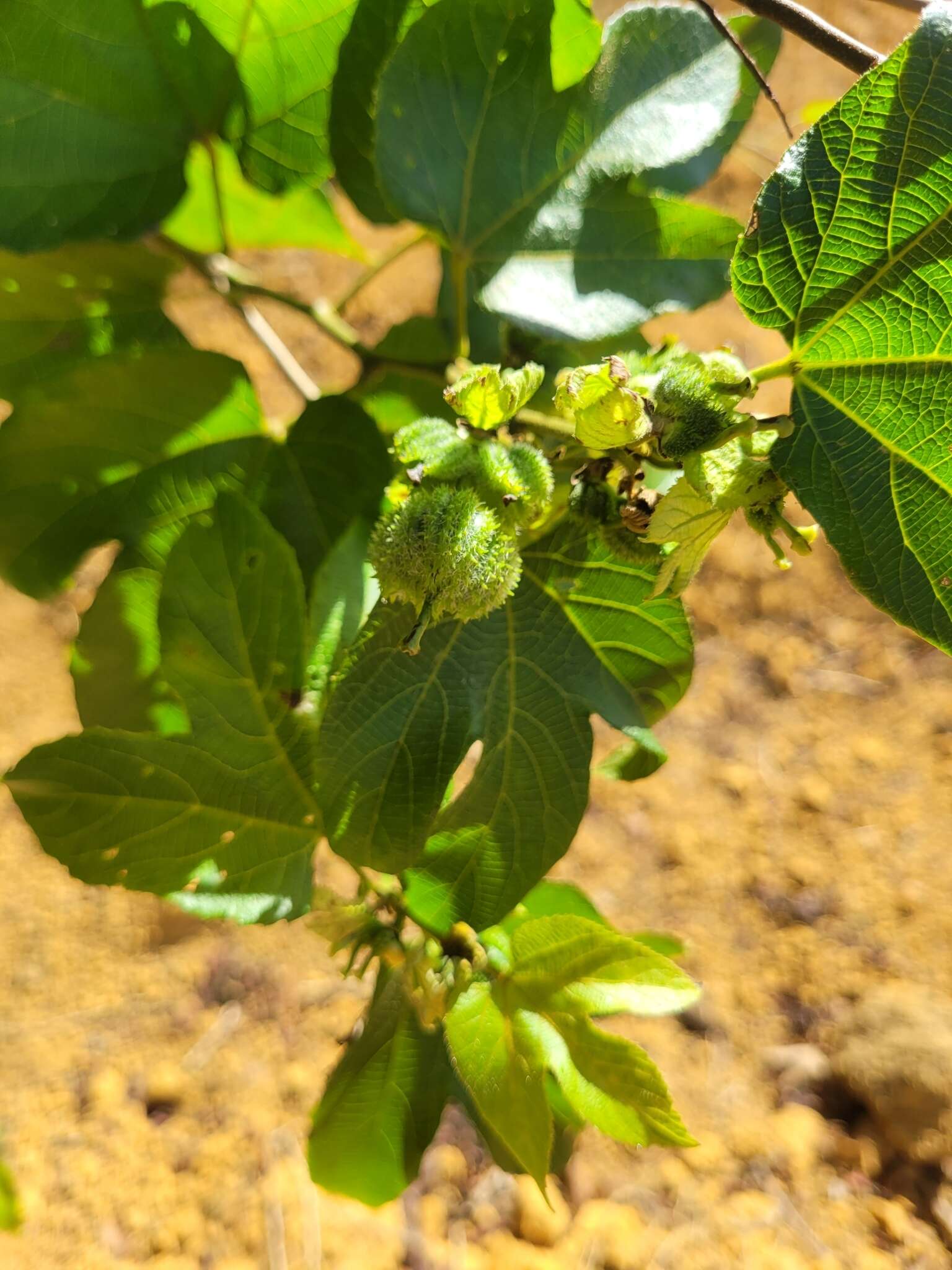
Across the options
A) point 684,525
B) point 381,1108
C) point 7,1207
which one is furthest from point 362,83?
point 7,1207

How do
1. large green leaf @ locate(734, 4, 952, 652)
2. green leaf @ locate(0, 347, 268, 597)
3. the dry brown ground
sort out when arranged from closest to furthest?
large green leaf @ locate(734, 4, 952, 652)
green leaf @ locate(0, 347, 268, 597)
the dry brown ground

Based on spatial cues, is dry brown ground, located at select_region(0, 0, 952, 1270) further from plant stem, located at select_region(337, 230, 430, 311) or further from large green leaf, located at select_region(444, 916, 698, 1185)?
large green leaf, located at select_region(444, 916, 698, 1185)

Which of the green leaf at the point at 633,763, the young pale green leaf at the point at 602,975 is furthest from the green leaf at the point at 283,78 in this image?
the young pale green leaf at the point at 602,975

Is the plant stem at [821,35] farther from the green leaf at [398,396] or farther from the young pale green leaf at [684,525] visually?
the green leaf at [398,396]

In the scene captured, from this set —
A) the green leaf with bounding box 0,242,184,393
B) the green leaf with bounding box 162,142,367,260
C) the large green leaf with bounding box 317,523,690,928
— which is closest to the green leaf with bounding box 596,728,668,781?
the large green leaf with bounding box 317,523,690,928

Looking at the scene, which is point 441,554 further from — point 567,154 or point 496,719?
point 567,154

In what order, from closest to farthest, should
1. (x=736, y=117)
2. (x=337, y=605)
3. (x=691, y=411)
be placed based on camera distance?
(x=691, y=411) < (x=337, y=605) < (x=736, y=117)

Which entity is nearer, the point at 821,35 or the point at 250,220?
the point at 821,35
